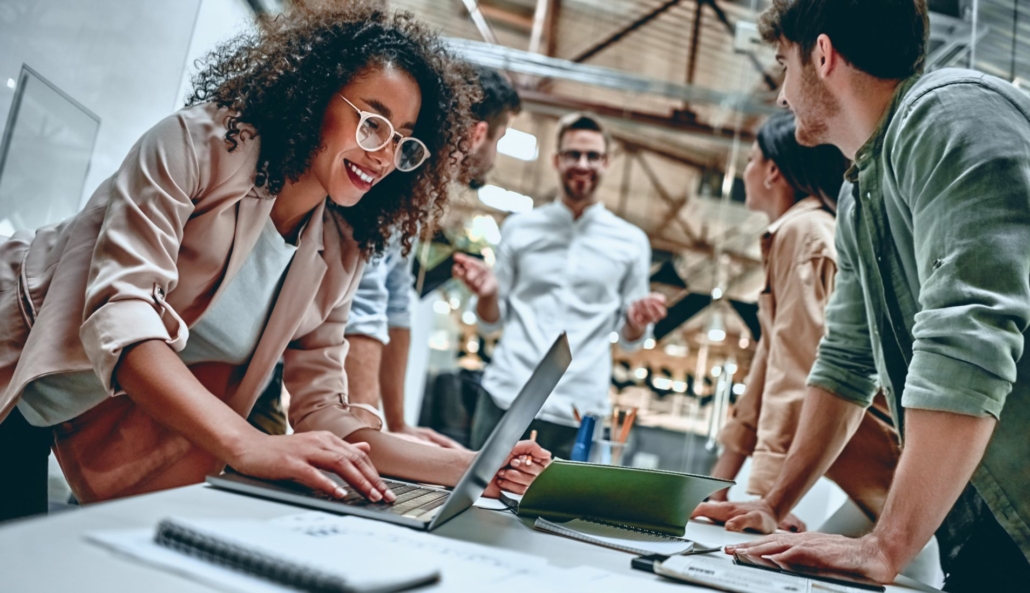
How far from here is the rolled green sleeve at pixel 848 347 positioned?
4.73 feet

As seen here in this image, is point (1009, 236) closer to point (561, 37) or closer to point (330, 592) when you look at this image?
point (330, 592)

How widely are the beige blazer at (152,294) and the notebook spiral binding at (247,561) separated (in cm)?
45

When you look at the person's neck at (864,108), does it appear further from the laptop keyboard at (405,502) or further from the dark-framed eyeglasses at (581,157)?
the dark-framed eyeglasses at (581,157)

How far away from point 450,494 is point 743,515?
0.72 meters

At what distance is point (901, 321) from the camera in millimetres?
1247

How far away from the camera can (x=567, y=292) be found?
3.02 m

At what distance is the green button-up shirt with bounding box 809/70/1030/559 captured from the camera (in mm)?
921

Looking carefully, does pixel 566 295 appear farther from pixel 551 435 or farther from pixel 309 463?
pixel 309 463

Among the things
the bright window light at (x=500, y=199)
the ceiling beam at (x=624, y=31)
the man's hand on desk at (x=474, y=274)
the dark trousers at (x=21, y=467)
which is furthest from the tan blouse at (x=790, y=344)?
the bright window light at (x=500, y=199)

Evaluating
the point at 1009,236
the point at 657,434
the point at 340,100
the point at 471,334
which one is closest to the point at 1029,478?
the point at 1009,236

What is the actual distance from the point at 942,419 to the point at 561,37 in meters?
6.57

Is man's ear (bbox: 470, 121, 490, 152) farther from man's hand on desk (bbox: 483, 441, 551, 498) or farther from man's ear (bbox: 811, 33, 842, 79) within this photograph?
man's hand on desk (bbox: 483, 441, 551, 498)

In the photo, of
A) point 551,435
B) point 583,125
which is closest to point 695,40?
point 583,125

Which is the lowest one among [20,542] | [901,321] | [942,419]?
[20,542]
